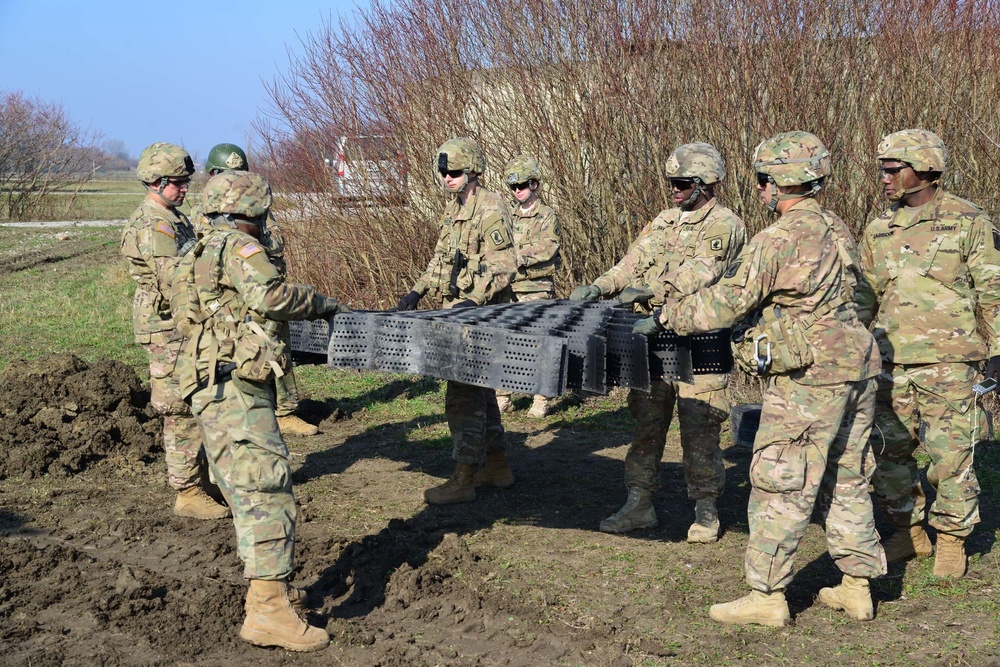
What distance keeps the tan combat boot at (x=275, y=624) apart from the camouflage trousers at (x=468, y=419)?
2.11m

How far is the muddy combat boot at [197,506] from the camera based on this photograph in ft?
20.1

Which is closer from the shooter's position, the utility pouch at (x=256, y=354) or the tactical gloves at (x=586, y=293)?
the utility pouch at (x=256, y=354)

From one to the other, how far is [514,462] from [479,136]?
4602 millimetres

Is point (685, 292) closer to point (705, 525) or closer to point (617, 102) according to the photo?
point (705, 525)

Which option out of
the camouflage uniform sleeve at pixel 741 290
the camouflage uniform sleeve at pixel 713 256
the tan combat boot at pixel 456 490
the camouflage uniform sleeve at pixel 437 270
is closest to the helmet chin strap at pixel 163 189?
the camouflage uniform sleeve at pixel 437 270

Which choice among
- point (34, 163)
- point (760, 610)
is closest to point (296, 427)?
point (760, 610)

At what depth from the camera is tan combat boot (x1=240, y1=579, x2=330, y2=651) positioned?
4.27 metres

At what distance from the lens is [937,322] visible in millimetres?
4965

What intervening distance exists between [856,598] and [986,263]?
5.88 feet

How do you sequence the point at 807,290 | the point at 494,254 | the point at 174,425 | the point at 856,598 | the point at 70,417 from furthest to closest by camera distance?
the point at 70,417, the point at 494,254, the point at 174,425, the point at 856,598, the point at 807,290

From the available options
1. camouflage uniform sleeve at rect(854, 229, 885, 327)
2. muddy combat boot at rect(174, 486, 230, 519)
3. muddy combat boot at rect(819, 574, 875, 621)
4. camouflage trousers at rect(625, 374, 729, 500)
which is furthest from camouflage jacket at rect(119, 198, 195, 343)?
muddy combat boot at rect(819, 574, 875, 621)

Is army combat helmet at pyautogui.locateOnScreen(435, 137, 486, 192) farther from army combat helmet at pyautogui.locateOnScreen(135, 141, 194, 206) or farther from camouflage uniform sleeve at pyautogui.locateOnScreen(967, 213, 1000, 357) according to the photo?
camouflage uniform sleeve at pyautogui.locateOnScreen(967, 213, 1000, 357)

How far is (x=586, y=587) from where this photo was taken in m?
4.99

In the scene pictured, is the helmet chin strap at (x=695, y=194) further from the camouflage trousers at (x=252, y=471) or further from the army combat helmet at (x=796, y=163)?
the camouflage trousers at (x=252, y=471)
